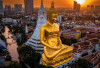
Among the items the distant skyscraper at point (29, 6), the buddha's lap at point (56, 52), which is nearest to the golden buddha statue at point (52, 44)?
the buddha's lap at point (56, 52)

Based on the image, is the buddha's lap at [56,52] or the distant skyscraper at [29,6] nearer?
the buddha's lap at [56,52]

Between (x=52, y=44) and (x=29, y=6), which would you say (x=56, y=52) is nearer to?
(x=52, y=44)

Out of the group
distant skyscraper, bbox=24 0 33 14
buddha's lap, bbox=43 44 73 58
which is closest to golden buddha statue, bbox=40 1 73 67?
buddha's lap, bbox=43 44 73 58

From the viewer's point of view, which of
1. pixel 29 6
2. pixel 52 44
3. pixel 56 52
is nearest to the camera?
pixel 56 52

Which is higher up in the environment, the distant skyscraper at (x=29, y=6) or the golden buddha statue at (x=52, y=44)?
the distant skyscraper at (x=29, y=6)

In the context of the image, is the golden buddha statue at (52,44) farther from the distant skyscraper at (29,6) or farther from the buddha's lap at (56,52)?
the distant skyscraper at (29,6)

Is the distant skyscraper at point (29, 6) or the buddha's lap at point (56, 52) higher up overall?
the distant skyscraper at point (29, 6)

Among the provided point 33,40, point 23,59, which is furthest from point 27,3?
point 23,59

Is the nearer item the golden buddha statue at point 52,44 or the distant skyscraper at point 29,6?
the golden buddha statue at point 52,44

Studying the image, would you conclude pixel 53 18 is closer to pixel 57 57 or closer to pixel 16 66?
pixel 57 57

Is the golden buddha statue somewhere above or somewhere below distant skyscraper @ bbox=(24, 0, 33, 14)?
below

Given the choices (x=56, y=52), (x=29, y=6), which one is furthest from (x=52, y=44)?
(x=29, y=6)

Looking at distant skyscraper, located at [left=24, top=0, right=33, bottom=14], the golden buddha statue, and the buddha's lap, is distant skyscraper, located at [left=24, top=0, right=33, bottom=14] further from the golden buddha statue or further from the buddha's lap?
the buddha's lap

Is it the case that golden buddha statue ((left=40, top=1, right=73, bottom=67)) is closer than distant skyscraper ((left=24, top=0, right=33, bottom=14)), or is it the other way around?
golden buddha statue ((left=40, top=1, right=73, bottom=67))
